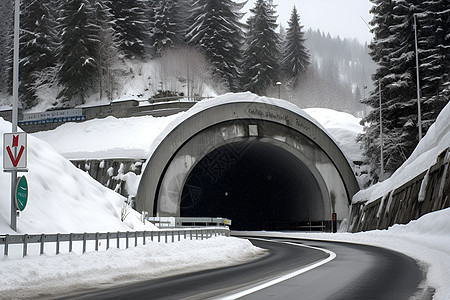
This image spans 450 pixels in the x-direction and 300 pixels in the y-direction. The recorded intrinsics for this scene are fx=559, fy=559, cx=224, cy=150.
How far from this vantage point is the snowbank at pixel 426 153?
24530 mm

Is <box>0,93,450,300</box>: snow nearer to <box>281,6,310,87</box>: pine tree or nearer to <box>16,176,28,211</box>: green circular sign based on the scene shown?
<box>16,176,28,211</box>: green circular sign

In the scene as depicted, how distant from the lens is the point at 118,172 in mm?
34469

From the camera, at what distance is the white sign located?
13062 millimetres

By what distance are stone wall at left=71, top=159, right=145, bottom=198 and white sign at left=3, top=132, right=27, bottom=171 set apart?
804 inches

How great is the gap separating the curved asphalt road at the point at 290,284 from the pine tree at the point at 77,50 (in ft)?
186

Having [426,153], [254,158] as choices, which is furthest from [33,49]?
[426,153]

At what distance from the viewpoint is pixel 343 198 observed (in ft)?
132

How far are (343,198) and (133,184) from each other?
611 inches

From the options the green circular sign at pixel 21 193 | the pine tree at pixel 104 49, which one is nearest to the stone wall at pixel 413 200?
the green circular sign at pixel 21 193

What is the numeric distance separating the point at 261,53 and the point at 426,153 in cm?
5745

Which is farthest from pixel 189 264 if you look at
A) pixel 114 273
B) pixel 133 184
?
pixel 133 184

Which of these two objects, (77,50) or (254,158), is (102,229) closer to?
(254,158)

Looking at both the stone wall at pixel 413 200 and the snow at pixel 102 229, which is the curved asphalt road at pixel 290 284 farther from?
A: the stone wall at pixel 413 200

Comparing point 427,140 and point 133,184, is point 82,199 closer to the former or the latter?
point 133,184
